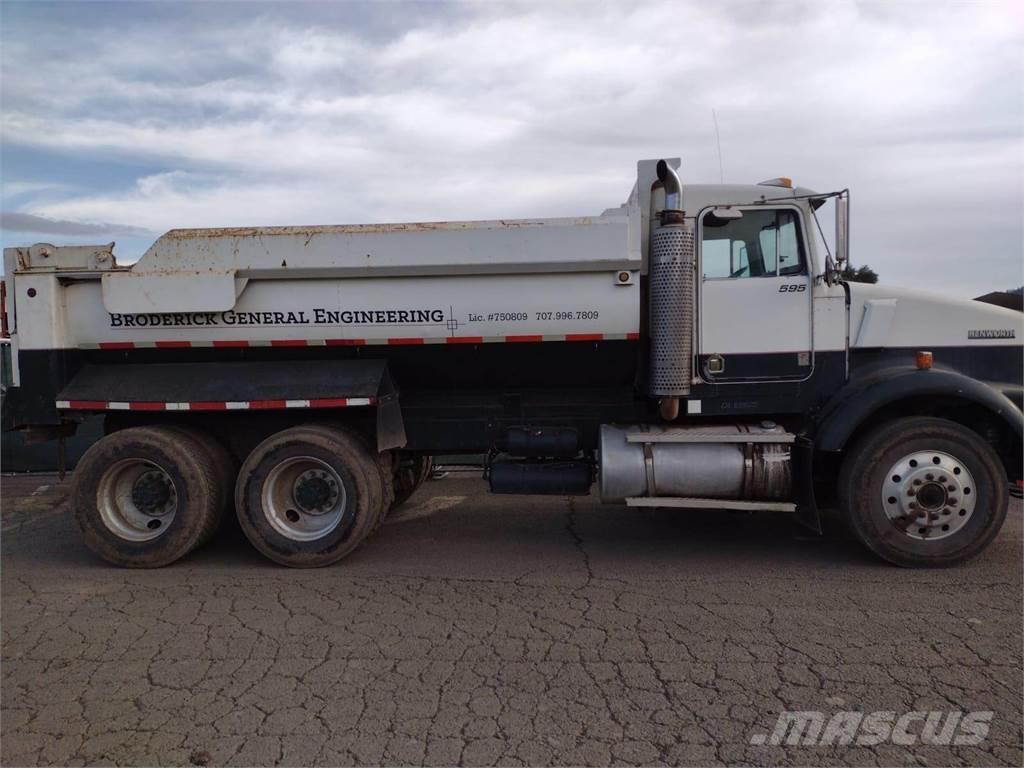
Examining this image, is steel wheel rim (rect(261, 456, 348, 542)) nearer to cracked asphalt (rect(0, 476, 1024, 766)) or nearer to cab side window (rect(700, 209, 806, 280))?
cracked asphalt (rect(0, 476, 1024, 766))

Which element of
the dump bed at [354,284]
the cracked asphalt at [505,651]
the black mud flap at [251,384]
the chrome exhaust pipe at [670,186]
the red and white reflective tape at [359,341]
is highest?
the chrome exhaust pipe at [670,186]

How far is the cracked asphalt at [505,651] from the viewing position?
10.5 feet

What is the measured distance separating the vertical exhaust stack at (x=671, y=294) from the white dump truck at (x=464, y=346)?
17 millimetres

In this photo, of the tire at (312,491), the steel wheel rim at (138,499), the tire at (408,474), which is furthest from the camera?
the tire at (408,474)

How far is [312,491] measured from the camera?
19.0 ft

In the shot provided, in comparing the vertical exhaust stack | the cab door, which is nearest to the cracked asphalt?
the vertical exhaust stack

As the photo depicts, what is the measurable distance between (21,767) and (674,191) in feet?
16.8

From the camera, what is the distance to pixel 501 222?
5.62 metres

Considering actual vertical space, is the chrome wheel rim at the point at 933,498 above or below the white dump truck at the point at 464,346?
below

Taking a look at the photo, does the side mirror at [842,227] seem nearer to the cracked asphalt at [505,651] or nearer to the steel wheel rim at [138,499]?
the cracked asphalt at [505,651]

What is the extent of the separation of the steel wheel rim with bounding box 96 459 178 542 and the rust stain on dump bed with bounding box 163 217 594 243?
187 cm

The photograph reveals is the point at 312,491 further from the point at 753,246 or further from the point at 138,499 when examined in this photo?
the point at 753,246

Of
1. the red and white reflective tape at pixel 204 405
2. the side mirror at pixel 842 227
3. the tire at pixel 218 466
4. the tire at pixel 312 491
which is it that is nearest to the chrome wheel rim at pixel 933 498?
the side mirror at pixel 842 227

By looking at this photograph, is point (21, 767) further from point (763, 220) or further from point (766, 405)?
point (763, 220)
